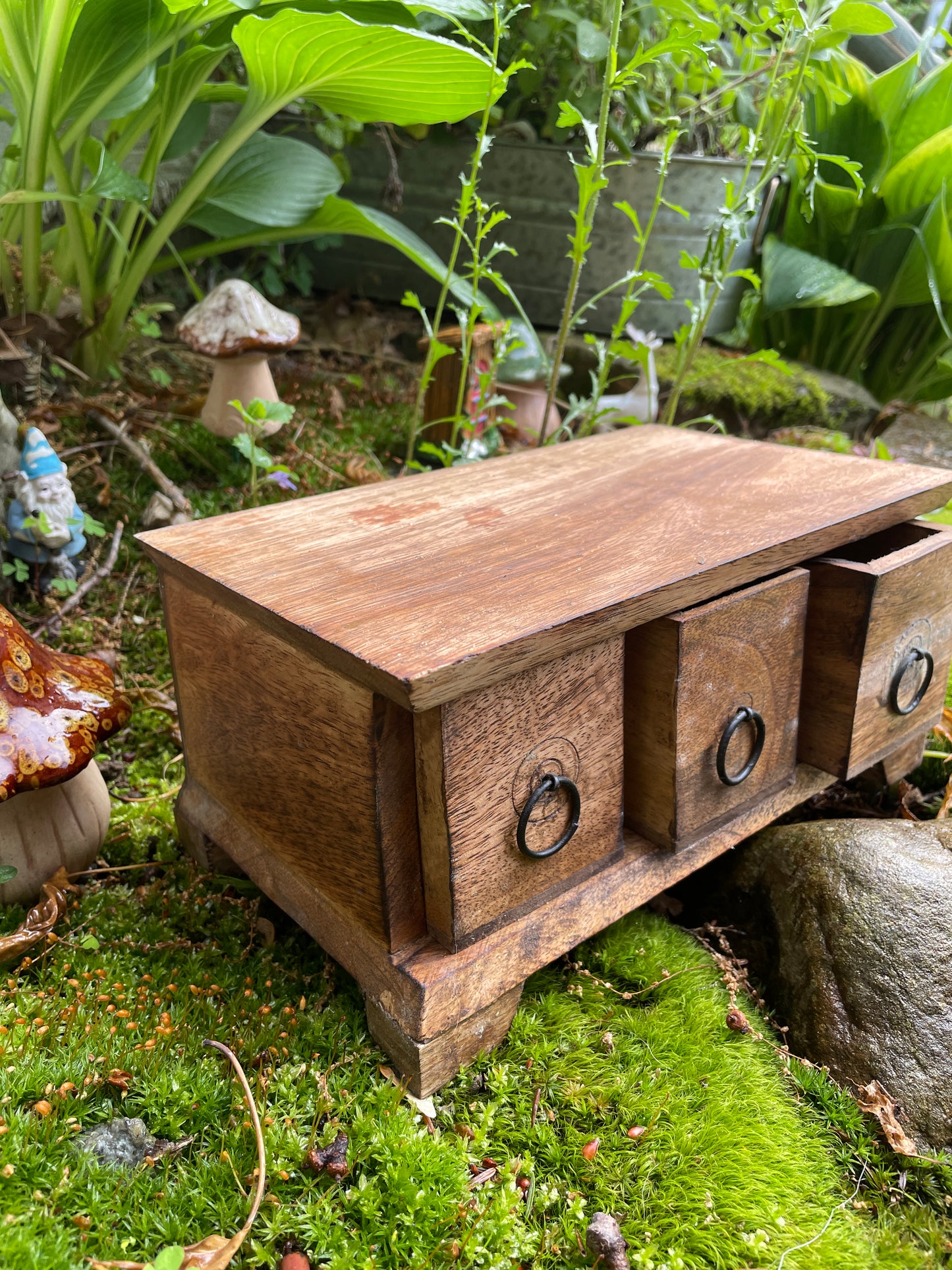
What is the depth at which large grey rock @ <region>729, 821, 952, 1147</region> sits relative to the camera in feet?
4.07

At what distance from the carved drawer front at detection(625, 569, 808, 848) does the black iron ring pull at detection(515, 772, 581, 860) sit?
0.17 m

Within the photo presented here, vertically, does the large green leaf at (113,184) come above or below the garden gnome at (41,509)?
above

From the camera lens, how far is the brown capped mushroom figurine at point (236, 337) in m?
2.20

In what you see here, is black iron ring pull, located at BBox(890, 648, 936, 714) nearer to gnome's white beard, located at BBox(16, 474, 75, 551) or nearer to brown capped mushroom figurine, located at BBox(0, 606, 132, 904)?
brown capped mushroom figurine, located at BBox(0, 606, 132, 904)

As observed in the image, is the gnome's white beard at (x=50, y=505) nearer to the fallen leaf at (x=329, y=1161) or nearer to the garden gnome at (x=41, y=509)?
→ the garden gnome at (x=41, y=509)

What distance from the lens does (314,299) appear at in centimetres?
370

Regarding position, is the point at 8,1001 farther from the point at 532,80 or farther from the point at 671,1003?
the point at 532,80

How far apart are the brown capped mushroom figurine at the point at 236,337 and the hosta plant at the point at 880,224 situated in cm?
176

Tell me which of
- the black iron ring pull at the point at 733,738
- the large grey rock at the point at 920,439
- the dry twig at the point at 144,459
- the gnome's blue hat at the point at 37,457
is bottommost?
the large grey rock at the point at 920,439

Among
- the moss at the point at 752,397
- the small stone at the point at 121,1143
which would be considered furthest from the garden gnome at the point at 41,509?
the moss at the point at 752,397

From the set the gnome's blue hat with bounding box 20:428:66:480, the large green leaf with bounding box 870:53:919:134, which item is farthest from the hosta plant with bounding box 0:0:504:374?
the large green leaf with bounding box 870:53:919:134

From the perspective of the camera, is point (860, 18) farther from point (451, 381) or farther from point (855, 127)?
point (855, 127)

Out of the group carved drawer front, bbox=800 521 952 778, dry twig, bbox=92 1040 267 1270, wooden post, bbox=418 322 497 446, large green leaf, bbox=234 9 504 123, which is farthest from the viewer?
wooden post, bbox=418 322 497 446

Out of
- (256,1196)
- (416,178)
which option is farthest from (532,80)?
(256,1196)
